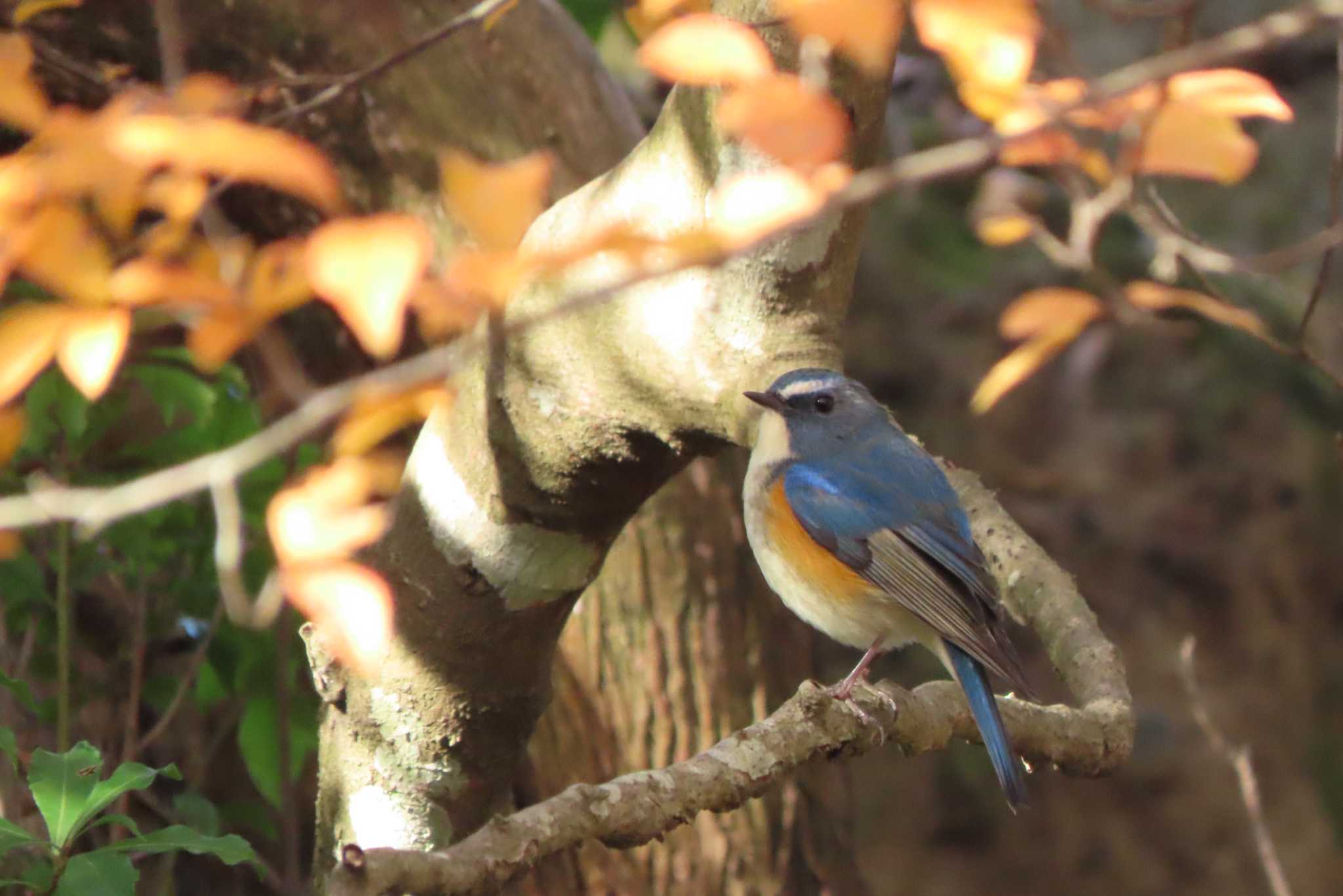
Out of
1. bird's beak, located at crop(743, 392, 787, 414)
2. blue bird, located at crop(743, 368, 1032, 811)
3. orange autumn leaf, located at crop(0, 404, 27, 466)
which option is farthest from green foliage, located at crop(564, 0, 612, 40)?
orange autumn leaf, located at crop(0, 404, 27, 466)

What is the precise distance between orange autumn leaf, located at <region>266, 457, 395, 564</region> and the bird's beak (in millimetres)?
656

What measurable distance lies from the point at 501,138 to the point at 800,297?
133cm

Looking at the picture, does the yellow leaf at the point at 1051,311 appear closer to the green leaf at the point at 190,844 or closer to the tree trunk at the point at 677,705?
the tree trunk at the point at 677,705

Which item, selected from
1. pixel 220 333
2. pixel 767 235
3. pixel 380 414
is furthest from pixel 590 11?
pixel 767 235

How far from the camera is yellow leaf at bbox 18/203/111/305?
187 cm

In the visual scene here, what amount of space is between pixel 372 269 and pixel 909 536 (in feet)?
5.27

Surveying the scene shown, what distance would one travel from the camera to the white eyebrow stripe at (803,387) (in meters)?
2.37

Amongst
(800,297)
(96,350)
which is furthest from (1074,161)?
(96,350)

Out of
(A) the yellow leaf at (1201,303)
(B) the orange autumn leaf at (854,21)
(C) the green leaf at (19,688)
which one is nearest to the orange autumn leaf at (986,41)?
(B) the orange autumn leaf at (854,21)

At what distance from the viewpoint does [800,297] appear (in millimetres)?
2066

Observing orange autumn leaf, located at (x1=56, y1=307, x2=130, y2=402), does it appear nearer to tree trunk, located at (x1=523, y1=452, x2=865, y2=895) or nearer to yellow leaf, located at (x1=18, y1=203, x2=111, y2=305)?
yellow leaf, located at (x1=18, y1=203, x2=111, y2=305)

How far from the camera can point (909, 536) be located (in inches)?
113

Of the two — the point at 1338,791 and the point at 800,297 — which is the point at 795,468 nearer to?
the point at 800,297

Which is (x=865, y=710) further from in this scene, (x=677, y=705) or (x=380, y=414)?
(x=677, y=705)
